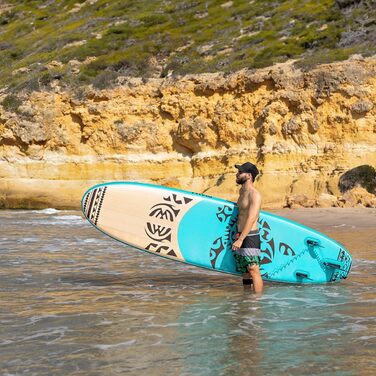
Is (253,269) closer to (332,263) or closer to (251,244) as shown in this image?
(251,244)

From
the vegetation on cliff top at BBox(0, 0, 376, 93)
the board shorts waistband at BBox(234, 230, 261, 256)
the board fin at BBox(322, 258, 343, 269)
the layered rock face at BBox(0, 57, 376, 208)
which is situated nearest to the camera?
the board shorts waistband at BBox(234, 230, 261, 256)

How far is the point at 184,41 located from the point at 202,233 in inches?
939

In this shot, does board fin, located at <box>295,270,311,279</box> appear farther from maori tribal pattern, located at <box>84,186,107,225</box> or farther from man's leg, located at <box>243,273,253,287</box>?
maori tribal pattern, located at <box>84,186,107,225</box>

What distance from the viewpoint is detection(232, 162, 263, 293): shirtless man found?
6598 millimetres

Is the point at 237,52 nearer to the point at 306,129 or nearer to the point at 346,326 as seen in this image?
the point at 306,129

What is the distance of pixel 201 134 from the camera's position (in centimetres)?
2384

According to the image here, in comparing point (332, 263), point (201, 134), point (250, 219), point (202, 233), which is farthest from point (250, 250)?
point (201, 134)

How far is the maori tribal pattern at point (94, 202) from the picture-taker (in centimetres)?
775

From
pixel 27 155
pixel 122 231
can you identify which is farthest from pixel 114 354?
pixel 27 155

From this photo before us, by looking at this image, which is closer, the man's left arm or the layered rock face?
the man's left arm

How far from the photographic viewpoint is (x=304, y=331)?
5148mm

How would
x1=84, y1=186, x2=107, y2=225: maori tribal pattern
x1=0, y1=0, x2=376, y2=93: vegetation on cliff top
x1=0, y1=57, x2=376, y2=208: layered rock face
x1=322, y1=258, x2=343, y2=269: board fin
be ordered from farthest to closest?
1. x1=0, y1=0, x2=376, y2=93: vegetation on cliff top
2. x1=0, y1=57, x2=376, y2=208: layered rock face
3. x1=84, y1=186, x2=107, y2=225: maori tribal pattern
4. x1=322, y1=258, x2=343, y2=269: board fin

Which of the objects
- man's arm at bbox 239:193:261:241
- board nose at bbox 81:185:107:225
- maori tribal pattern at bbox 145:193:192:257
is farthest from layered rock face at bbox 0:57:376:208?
man's arm at bbox 239:193:261:241

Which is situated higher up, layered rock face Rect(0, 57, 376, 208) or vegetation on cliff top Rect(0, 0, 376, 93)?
vegetation on cliff top Rect(0, 0, 376, 93)
